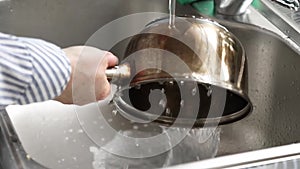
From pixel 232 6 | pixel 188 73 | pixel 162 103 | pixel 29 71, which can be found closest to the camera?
pixel 29 71

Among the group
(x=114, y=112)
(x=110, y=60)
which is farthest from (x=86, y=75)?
(x=114, y=112)

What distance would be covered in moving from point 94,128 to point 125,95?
0.35 ft

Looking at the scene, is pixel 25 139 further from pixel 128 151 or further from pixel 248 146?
pixel 248 146

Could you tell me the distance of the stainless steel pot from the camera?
824 mm

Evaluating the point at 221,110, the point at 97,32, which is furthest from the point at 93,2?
the point at 221,110

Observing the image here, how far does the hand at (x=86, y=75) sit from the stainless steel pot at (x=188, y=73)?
0.04 m

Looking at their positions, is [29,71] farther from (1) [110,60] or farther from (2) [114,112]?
(2) [114,112]

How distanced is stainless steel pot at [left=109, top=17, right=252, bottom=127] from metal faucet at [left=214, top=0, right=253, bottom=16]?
20cm

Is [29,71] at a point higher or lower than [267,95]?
higher

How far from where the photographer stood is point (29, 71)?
2.27ft

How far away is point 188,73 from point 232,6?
0.29 metres

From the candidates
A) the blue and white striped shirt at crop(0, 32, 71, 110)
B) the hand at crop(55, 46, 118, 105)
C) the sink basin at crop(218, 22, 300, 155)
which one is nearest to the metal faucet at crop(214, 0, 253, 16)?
the sink basin at crop(218, 22, 300, 155)

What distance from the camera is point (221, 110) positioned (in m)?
0.93

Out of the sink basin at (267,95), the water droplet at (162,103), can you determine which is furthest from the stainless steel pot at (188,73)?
the sink basin at (267,95)
